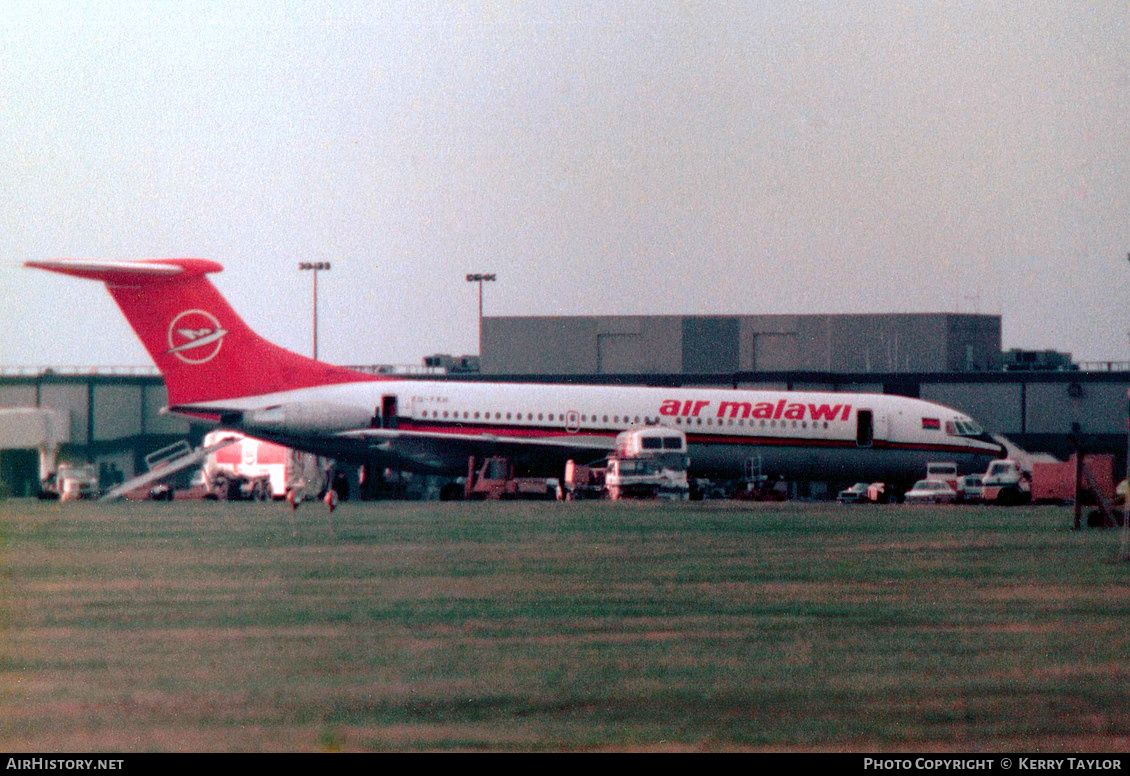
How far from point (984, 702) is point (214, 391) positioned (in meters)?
46.4

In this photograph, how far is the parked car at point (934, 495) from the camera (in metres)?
57.2

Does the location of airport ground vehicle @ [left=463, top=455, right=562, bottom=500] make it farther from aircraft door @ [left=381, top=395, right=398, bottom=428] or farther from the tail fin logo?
the tail fin logo

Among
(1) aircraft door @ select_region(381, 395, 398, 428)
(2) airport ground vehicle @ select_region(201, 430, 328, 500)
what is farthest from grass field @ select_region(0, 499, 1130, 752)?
(2) airport ground vehicle @ select_region(201, 430, 328, 500)

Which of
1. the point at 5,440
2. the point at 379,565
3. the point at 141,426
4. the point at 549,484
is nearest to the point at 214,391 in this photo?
the point at 141,426

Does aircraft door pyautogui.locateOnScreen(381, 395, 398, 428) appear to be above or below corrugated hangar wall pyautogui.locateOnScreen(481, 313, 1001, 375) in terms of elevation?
below

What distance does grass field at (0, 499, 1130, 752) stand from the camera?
10539 mm

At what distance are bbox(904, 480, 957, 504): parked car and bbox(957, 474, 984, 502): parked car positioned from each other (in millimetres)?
315

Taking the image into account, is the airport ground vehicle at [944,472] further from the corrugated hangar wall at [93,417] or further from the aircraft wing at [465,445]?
the corrugated hangar wall at [93,417]

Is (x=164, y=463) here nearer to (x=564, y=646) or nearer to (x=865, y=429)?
(x=865, y=429)

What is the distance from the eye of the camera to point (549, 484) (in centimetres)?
5675

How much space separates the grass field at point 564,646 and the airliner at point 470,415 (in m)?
26.6

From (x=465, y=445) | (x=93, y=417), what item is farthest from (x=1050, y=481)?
(x=93, y=417)

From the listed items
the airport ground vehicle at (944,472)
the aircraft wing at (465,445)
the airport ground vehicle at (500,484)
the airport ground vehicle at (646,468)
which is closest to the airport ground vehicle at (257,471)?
the aircraft wing at (465,445)

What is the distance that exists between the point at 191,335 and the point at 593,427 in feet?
47.1
